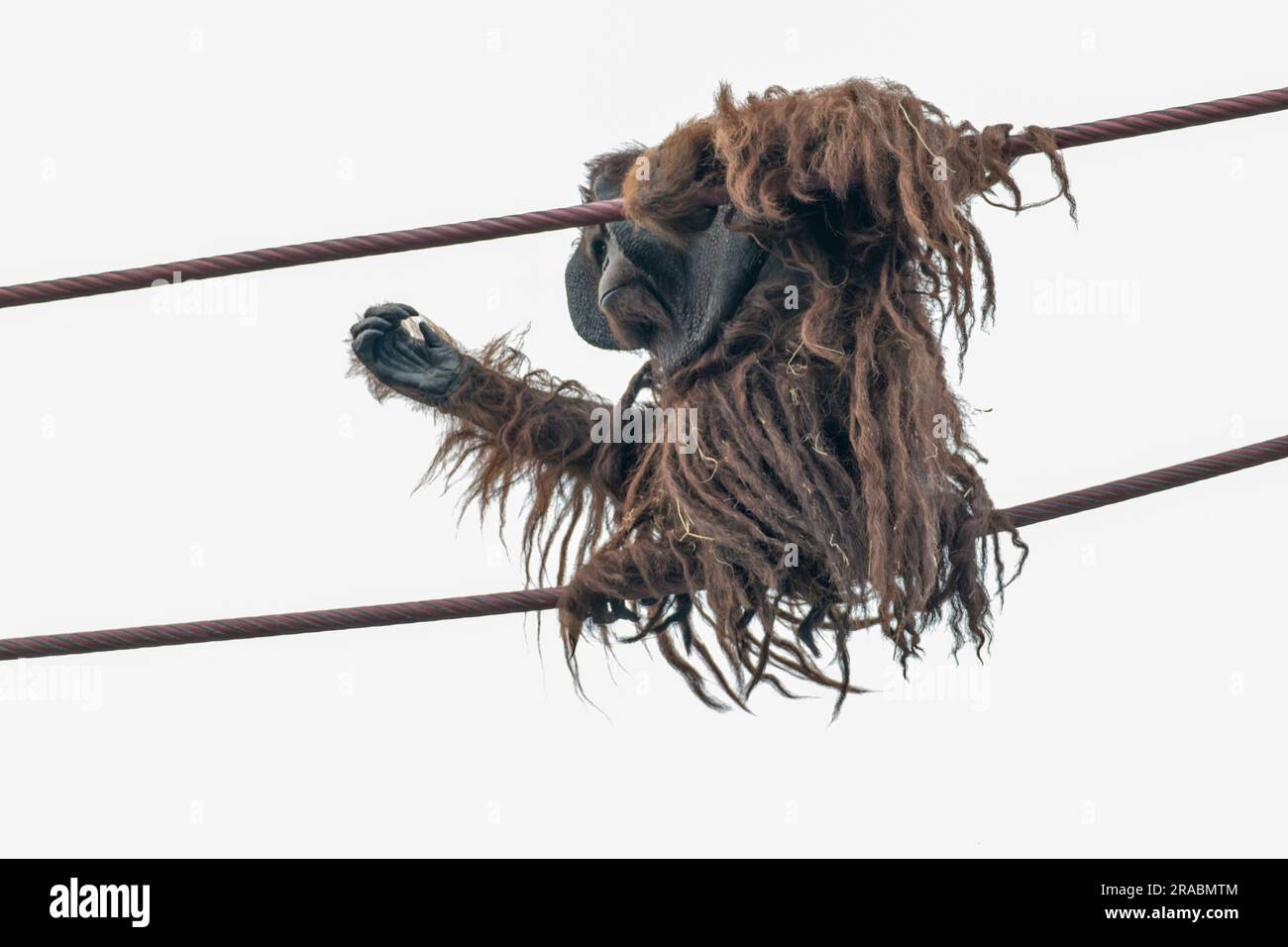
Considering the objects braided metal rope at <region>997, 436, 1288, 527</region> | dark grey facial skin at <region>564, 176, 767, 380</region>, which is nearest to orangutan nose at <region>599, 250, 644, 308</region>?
dark grey facial skin at <region>564, 176, 767, 380</region>

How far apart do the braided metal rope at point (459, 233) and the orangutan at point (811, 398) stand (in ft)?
0.43

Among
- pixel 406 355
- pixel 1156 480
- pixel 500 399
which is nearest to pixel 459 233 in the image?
pixel 406 355

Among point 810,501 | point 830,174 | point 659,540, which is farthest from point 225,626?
point 830,174

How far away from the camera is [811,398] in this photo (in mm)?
4379

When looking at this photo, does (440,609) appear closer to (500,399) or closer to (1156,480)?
(500,399)

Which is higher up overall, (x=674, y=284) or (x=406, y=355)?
(x=674, y=284)

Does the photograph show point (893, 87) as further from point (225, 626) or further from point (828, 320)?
point (225, 626)

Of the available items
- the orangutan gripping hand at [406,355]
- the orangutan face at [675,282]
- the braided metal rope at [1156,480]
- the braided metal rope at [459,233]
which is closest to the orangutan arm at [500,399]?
the orangutan gripping hand at [406,355]

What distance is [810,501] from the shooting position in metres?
4.30

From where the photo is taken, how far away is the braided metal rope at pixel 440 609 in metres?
4.24

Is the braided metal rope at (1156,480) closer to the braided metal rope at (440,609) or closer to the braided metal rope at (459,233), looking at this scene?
the braided metal rope at (440,609)

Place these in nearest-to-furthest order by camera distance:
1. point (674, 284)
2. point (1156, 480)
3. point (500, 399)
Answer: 1. point (1156, 480)
2. point (674, 284)
3. point (500, 399)

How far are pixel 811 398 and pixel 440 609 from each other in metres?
0.81

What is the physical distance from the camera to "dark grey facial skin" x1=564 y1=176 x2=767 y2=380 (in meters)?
4.63
